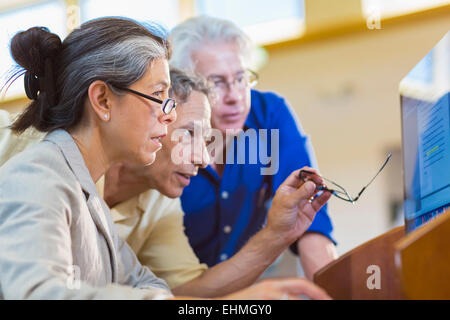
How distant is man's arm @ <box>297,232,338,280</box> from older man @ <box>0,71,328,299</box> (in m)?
0.14

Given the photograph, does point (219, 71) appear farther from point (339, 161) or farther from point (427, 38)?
point (339, 161)

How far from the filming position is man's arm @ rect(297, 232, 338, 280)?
4.33 ft

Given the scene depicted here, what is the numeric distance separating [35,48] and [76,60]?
77 mm

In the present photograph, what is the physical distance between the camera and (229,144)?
1596 millimetres

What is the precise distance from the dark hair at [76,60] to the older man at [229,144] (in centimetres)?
49

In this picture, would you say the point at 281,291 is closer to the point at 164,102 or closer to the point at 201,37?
the point at 164,102

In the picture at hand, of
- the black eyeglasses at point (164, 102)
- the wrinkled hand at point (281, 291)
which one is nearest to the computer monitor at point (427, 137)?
the wrinkled hand at point (281, 291)

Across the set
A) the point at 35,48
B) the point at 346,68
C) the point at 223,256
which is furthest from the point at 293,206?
the point at 346,68

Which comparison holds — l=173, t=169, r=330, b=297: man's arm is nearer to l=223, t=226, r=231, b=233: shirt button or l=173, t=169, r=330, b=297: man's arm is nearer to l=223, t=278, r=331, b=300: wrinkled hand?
l=223, t=226, r=231, b=233: shirt button

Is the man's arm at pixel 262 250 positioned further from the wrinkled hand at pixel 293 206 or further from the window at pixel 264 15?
the window at pixel 264 15

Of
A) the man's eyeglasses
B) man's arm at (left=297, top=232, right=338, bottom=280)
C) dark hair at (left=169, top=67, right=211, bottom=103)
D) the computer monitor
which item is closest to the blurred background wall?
the man's eyeglasses

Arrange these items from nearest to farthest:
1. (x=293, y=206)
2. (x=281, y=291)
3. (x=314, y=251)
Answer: (x=281, y=291), (x=293, y=206), (x=314, y=251)

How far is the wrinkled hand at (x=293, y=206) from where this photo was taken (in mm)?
1089
